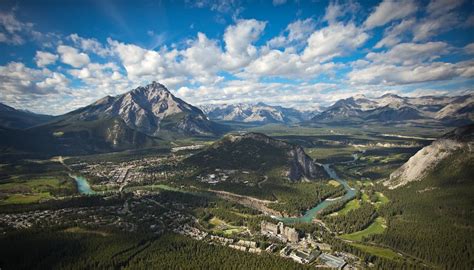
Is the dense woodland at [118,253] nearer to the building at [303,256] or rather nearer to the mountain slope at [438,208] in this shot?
the building at [303,256]

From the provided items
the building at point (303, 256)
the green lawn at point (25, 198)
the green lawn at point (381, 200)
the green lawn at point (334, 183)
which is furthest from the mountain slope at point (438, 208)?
the green lawn at point (25, 198)

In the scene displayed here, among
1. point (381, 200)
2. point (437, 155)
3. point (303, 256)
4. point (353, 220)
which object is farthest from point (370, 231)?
point (437, 155)

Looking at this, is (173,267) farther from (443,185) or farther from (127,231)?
(443,185)

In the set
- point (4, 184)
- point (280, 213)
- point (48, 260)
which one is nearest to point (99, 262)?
point (48, 260)

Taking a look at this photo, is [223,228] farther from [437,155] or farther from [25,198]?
[437,155]

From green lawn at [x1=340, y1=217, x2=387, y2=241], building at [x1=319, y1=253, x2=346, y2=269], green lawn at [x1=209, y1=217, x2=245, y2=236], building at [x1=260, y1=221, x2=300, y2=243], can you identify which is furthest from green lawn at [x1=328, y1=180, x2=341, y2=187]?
building at [x1=319, y1=253, x2=346, y2=269]

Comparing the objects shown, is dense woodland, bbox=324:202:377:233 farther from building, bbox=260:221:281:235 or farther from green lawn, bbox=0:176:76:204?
green lawn, bbox=0:176:76:204
